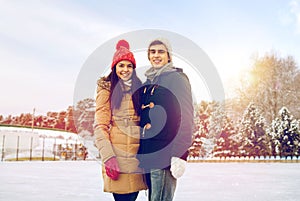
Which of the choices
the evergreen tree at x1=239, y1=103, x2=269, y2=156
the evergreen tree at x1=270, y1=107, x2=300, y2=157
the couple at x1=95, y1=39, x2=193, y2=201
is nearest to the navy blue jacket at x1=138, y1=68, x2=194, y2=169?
the couple at x1=95, y1=39, x2=193, y2=201

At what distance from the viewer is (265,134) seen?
62.5 feet

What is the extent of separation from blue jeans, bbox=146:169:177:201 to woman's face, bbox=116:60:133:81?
649 millimetres

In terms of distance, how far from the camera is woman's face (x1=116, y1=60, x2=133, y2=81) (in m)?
2.20

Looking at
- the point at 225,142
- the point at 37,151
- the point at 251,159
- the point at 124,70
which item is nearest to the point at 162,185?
the point at 124,70

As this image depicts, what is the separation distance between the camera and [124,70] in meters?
2.21

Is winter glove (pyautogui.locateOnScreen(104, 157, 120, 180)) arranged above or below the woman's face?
below

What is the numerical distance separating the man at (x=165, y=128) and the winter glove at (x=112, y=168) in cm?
17

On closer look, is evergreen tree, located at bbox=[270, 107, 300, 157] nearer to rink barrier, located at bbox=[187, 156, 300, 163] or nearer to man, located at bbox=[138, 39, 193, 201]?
rink barrier, located at bbox=[187, 156, 300, 163]

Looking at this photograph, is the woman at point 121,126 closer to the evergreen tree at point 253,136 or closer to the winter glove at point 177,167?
the winter glove at point 177,167

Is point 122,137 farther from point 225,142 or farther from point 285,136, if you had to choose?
point 225,142

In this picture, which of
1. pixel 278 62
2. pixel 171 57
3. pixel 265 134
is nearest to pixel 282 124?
pixel 265 134

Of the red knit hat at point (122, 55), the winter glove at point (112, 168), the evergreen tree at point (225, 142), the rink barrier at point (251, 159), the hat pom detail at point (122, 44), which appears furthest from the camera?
the evergreen tree at point (225, 142)

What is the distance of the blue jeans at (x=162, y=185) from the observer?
199cm

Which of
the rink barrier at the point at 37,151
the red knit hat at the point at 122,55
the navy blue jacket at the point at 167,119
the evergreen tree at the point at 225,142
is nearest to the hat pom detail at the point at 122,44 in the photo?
the red knit hat at the point at 122,55
